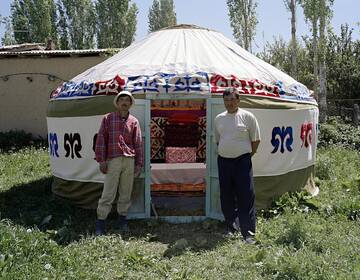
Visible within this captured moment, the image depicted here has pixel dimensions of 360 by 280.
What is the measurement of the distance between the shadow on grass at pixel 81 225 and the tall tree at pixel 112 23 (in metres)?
19.9

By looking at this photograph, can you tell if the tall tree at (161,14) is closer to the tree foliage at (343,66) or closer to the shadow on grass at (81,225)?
the tree foliage at (343,66)

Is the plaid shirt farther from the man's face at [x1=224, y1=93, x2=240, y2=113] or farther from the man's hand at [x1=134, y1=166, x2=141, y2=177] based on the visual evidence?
the man's face at [x1=224, y1=93, x2=240, y2=113]

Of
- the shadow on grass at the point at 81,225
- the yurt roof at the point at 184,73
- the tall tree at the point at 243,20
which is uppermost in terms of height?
the tall tree at the point at 243,20

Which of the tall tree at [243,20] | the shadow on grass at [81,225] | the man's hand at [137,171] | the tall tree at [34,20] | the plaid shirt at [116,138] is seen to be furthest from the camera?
the tall tree at [34,20]

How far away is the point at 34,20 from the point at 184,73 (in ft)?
69.7

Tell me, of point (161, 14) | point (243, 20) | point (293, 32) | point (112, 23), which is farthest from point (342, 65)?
point (161, 14)

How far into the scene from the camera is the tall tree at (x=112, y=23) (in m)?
25.1

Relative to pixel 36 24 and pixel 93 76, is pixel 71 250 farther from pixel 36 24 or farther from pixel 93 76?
pixel 36 24

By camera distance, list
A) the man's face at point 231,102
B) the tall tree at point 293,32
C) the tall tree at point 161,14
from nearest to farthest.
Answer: the man's face at point 231,102 → the tall tree at point 293,32 → the tall tree at point 161,14

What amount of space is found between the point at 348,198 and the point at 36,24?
2172 centimetres

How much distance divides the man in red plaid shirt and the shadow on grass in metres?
0.34

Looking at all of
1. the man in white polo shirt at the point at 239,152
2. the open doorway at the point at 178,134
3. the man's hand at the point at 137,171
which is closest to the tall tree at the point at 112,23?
the open doorway at the point at 178,134

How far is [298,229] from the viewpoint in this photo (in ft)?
14.6

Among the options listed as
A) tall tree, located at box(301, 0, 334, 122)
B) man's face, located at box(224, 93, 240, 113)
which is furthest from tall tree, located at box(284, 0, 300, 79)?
man's face, located at box(224, 93, 240, 113)
